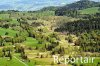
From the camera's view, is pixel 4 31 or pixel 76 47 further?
pixel 4 31

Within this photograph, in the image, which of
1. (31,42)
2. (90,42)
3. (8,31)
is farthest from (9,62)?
(8,31)

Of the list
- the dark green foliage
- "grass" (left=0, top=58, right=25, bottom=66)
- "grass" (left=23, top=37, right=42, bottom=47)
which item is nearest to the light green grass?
"grass" (left=23, top=37, right=42, bottom=47)

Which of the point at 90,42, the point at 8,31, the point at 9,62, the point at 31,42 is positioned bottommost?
the point at 90,42

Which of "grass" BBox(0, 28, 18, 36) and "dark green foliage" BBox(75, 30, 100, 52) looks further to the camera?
"grass" BBox(0, 28, 18, 36)

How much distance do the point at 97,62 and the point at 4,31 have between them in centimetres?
7329

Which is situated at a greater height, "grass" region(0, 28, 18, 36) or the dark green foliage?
"grass" region(0, 28, 18, 36)

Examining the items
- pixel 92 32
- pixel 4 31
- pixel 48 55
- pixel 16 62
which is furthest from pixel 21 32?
pixel 16 62

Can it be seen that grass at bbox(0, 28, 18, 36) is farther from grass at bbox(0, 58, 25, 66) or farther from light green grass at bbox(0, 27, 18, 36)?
grass at bbox(0, 58, 25, 66)

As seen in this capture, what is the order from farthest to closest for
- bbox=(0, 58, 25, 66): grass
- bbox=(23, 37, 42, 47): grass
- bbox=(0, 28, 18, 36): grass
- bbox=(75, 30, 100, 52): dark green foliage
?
bbox=(0, 28, 18, 36): grass
bbox=(23, 37, 42, 47): grass
bbox=(75, 30, 100, 52): dark green foliage
bbox=(0, 58, 25, 66): grass

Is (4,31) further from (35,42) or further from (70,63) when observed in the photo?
(70,63)

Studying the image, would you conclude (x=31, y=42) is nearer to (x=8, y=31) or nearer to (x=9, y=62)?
(x=8, y=31)

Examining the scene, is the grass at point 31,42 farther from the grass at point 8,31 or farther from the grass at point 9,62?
the grass at point 9,62

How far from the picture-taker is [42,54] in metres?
150

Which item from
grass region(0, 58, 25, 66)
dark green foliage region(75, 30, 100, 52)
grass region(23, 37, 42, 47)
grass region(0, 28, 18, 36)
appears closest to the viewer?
grass region(0, 58, 25, 66)
